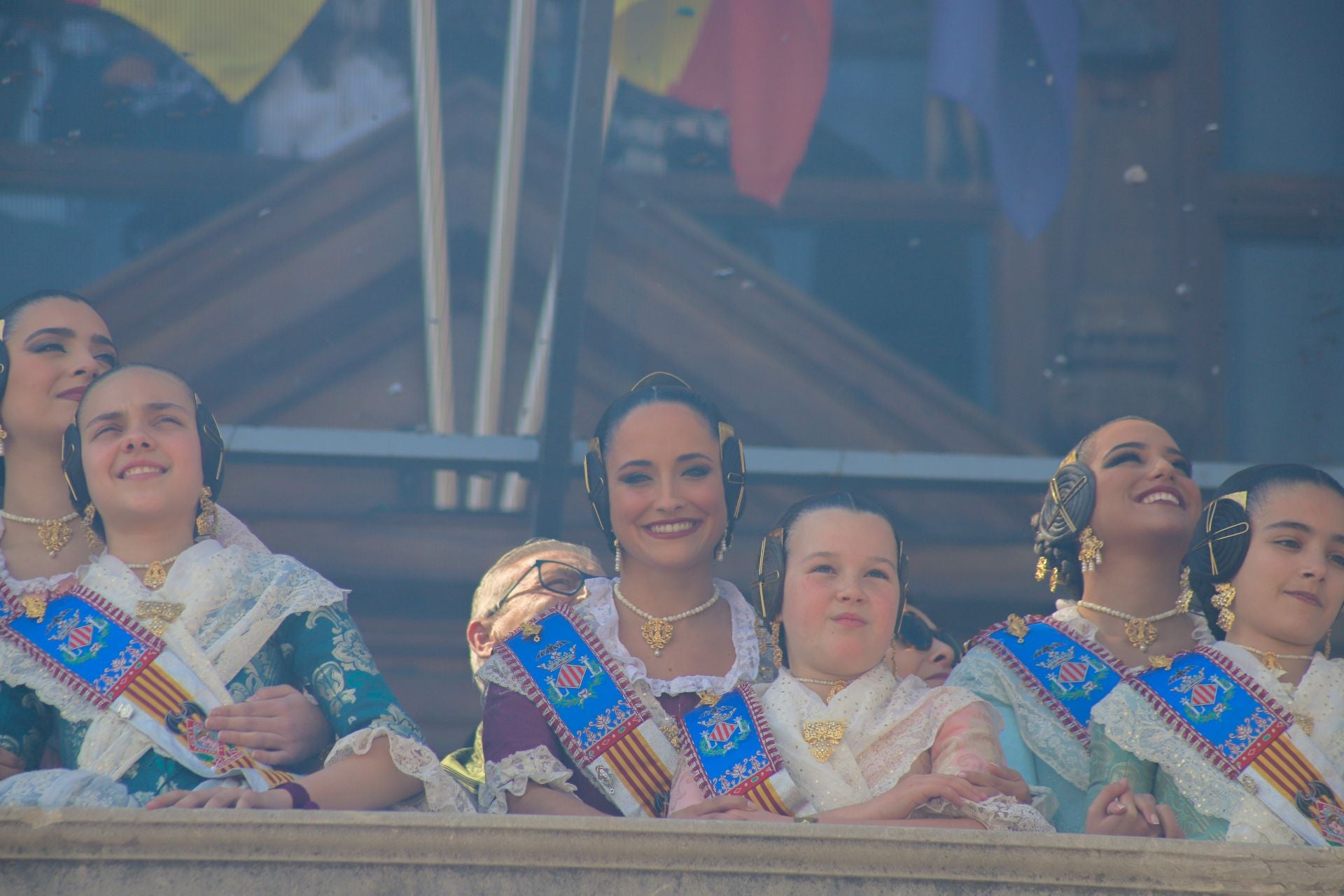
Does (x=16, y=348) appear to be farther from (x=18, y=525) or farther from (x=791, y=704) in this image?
(x=791, y=704)

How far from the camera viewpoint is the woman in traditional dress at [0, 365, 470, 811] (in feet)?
9.76

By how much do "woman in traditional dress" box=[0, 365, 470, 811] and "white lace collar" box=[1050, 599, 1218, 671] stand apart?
4.88ft

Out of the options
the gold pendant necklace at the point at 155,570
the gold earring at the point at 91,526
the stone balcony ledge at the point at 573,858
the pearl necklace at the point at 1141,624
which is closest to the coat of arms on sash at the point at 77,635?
the gold pendant necklace at the point at 155,570

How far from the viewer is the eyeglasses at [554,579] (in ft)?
12.2

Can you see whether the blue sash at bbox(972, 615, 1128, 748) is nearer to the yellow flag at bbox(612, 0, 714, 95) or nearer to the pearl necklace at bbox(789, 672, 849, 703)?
→ the pearl necklace at bbox(789, 672, 849, 703)

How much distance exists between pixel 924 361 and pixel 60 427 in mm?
3014

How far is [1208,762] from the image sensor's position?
9.93 ft

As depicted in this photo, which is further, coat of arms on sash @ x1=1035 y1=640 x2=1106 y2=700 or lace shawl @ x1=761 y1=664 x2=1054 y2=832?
coat of arms on sash @ x1=1035 y1=640 x2=1106 y2=700

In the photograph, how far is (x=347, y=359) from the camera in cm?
546

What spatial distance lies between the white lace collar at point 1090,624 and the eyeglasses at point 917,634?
305 millimetres

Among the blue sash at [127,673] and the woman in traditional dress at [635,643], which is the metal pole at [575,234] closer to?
the woman in traditional dress at [635,643]

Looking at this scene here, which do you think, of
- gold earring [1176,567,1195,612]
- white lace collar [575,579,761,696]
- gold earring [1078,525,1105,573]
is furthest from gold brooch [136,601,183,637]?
gold earring [1176,567,1195,612]

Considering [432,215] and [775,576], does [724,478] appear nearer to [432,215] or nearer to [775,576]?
[775,576]

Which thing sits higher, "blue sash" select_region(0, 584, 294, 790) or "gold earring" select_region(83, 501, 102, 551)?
"gold earring" select_region(83, 501, 102, 551)
